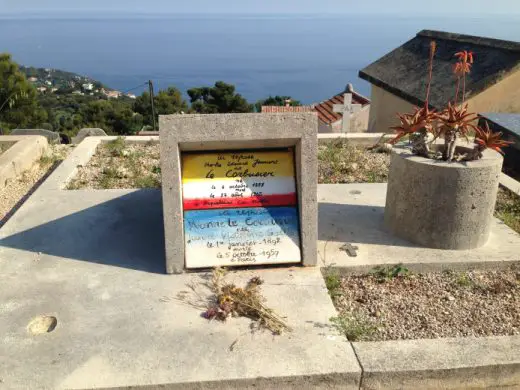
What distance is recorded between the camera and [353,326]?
10.2 ft

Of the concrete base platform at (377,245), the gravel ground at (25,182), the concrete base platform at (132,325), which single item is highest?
the concrete base platform at (377,245)

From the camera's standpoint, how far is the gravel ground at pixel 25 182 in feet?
19.1

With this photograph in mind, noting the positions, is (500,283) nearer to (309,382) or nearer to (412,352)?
(412,352)

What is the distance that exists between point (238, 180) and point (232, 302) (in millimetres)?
1040

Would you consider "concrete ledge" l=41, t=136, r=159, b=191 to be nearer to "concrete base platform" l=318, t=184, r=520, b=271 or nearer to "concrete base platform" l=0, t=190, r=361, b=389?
"concrete base platform" l=0, t=190, r=361, b=389

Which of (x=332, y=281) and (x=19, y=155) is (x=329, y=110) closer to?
(x=19, y=155)

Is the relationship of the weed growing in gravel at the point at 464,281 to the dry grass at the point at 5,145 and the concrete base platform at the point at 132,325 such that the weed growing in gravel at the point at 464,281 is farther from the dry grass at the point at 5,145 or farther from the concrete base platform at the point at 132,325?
the dry grass at the point at 5,145

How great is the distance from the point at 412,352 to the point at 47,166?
642 centimetres

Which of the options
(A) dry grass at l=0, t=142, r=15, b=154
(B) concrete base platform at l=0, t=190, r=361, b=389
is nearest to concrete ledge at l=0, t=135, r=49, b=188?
(A) dry grass at l=0, t=142, r=15, b=154

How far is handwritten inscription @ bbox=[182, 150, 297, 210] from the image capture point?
3752 mm

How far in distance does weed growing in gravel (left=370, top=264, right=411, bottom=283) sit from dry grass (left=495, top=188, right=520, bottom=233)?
1.72 meters

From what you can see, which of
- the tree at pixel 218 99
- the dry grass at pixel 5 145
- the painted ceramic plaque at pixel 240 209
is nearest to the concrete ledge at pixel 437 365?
the painted ceramic plaque at pixel 240 209

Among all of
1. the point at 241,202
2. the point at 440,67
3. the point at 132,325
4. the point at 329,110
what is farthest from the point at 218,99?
the point at 132,325

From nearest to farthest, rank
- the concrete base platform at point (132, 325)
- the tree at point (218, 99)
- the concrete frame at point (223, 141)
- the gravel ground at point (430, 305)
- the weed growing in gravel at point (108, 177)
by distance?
the concrete base platform at point (132, 325) < the gravel ground at point (430, 305) < the concrete frame at point (223, 141) < the weed growing in gravel at point (108, 177) < the tree at point (218, 99)
